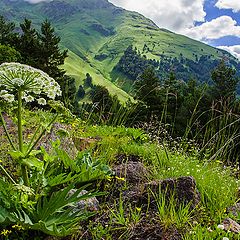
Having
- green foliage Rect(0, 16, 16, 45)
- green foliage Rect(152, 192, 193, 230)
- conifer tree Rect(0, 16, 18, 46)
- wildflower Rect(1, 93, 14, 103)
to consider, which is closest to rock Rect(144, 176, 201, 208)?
green foliage Rect(152, 192, 193, 230)

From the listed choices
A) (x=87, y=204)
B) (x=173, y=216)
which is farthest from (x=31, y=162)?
(x=173, y=216)

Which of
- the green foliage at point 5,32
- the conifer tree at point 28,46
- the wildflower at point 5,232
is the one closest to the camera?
the wildflower at point 5,232

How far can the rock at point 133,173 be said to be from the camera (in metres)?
4.90

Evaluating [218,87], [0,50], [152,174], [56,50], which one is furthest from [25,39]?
[152,174]

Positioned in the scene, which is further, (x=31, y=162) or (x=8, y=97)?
(x=31, y=162)

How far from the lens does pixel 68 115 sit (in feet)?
12.0

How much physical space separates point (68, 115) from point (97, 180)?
1368mm

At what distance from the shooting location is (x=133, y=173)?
501 centimetres

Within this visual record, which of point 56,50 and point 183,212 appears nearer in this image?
point 183,212

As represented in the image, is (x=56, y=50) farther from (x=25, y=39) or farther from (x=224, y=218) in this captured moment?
(x=224, y=218)

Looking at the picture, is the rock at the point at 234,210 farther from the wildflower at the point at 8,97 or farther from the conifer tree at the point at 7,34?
the conifer tree at the point at 7,34

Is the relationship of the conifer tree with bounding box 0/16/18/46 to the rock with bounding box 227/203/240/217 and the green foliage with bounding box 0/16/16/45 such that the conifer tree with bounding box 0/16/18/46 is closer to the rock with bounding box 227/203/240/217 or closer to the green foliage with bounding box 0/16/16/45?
the green foliage with bounding box 0/16/16/45

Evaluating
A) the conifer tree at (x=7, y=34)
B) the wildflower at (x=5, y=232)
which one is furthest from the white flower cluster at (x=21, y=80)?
the conifer tree at (x=7, y=34)

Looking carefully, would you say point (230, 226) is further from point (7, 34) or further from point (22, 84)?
point (7, 34)
